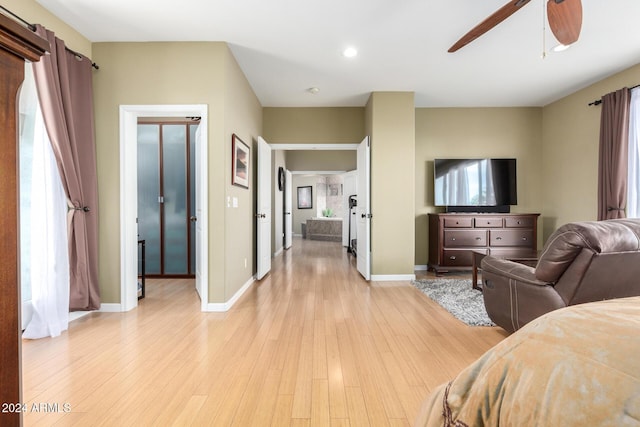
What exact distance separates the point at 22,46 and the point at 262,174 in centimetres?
362

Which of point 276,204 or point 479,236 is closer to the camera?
point 479,236

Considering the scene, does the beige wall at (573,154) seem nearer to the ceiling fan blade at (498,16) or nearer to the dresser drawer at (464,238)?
the dresser drawer at (464,238)

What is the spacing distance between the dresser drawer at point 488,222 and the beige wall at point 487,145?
0.73m

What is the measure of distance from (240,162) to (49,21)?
1968mm

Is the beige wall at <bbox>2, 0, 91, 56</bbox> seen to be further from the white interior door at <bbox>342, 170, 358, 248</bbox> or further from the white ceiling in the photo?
the white interior door at <bbox>342, 170, 358, 248</bbox>

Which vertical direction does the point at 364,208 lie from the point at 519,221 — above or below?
above

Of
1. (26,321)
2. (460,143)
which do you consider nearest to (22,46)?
(26,321)

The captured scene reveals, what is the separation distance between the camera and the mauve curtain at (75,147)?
235 cm

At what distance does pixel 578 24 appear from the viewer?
178 cm

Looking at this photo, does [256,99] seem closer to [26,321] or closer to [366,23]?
[366,23]

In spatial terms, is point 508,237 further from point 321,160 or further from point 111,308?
point 111,308

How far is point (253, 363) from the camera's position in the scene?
1920mm

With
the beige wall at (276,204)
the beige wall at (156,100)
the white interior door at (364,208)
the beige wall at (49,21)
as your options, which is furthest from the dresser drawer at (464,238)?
the beige wall at (49,21)

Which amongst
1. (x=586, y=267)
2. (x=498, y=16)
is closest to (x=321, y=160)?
(x=498, y=16)
